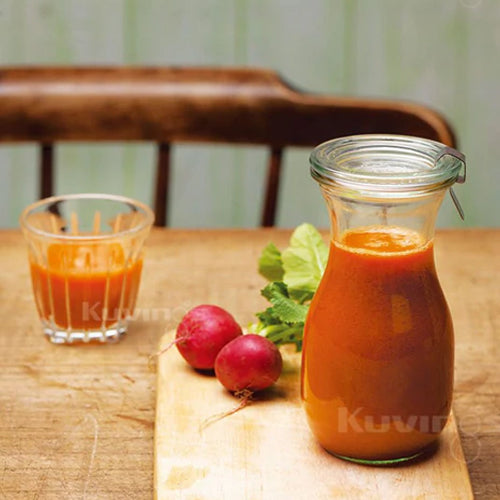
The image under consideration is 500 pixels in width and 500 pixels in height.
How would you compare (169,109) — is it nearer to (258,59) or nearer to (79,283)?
(79,283)

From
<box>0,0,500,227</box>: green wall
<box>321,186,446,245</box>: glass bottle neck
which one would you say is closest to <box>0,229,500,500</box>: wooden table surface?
<box>321,186,446,245</box>: glass bottle neck

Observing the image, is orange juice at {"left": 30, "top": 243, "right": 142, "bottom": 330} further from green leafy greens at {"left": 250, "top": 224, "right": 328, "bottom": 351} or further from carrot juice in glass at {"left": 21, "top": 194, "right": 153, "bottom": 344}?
green leafy greens at {"left": 250, "top": 224, "right": 328, "bottom": 351}

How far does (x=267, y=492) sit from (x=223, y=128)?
0.82 m

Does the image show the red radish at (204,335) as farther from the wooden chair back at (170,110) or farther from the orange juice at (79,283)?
the wooden chair back at (170,110)

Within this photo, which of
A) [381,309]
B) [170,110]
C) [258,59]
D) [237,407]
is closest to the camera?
[381,309]

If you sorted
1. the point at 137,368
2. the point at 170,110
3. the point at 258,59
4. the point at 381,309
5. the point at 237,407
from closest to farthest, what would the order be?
the point at 381,309 < the point at 237,407 < the point at 137,368 < the point at 170,110 < the point at 258,59

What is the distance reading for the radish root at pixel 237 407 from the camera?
0.79 metres

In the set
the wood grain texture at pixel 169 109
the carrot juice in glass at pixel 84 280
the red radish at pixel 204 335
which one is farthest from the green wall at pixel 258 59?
the red radish at pixel 204 335

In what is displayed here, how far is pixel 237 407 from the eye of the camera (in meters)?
0.81

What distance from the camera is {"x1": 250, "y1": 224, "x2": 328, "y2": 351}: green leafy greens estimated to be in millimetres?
869

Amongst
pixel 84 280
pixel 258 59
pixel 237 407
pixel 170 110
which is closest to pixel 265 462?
pixel 237 407

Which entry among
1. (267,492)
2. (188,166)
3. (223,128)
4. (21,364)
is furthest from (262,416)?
(188,166)

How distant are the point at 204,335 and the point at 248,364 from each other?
0.07m

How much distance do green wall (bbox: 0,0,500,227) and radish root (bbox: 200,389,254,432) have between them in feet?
4.51
